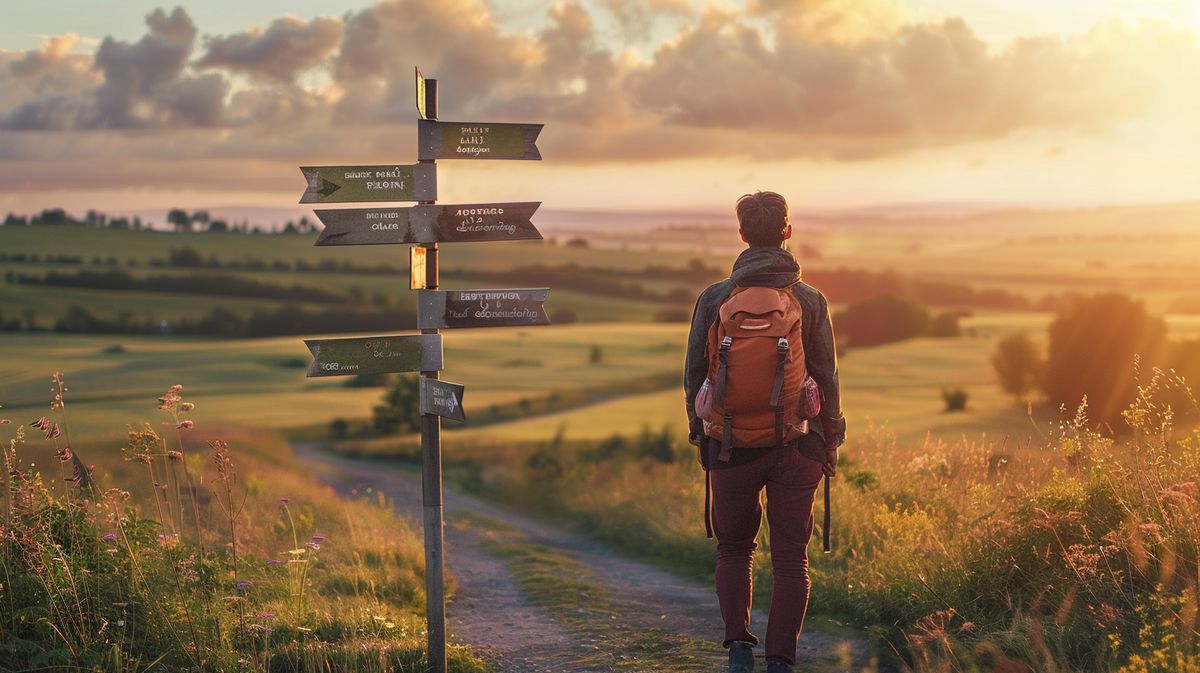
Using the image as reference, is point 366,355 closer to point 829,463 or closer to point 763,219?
point 763,219

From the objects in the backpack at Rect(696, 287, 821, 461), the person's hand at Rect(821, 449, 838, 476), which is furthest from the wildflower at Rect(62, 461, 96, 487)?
the person's hand at Rect(821, 449, 838, 476)

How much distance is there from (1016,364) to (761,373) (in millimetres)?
33973

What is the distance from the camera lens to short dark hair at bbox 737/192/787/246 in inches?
245

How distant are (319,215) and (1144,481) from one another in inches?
236

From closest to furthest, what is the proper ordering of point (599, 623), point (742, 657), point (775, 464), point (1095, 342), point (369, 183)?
point (775, 464)
point (742, 657)
point (369, 183)
point (599, 623)
point (1095, 342)

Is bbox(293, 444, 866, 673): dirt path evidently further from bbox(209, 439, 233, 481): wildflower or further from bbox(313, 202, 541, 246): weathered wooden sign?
bbox(313, 202, 541, 246): weathered wooden sign

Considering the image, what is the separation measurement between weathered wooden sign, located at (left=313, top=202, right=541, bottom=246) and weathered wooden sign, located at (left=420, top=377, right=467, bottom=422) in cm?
A: 97

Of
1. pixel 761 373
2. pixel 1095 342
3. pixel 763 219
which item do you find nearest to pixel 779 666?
pixel 761 373

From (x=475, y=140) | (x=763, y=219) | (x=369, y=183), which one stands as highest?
(x=475, y=140)

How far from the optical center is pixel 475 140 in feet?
24.2

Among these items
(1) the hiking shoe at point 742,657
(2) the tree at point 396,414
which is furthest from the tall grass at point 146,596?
(2) the tree at point 396,414

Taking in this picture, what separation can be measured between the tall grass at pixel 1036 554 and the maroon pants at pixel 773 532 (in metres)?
0.88

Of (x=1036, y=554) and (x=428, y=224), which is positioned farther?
(x=1036, y=554)

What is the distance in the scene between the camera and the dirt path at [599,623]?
7969 mm
